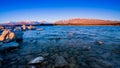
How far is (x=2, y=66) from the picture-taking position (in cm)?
620

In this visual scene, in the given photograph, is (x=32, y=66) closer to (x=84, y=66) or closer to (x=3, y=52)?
(x=84, y=66)

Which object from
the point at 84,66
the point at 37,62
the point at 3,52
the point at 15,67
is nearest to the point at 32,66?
the point at 37,62

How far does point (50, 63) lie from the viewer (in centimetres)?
665

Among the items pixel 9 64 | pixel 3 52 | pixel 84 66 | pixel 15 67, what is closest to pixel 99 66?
pixel 84 66

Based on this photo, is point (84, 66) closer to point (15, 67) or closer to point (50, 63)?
point (50, 63)

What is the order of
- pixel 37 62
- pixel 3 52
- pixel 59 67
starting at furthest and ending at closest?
pixel 3 52, pixel 37 62, pixel 59 67

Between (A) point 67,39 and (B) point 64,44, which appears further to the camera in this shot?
(A) point 67,39

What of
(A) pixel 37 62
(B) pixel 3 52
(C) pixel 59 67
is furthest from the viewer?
(B) pixel 3 52

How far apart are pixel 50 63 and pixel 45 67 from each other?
635 mm

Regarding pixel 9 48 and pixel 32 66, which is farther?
pixel 9 48

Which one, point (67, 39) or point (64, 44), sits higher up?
point (64, 44)

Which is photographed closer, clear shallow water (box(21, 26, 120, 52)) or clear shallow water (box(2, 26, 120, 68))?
clear shallow water (box(2, 26, 120, 68))

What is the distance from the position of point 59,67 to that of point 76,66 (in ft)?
3.31

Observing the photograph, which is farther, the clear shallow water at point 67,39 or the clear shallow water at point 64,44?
the clear shallow water at point 67,39
